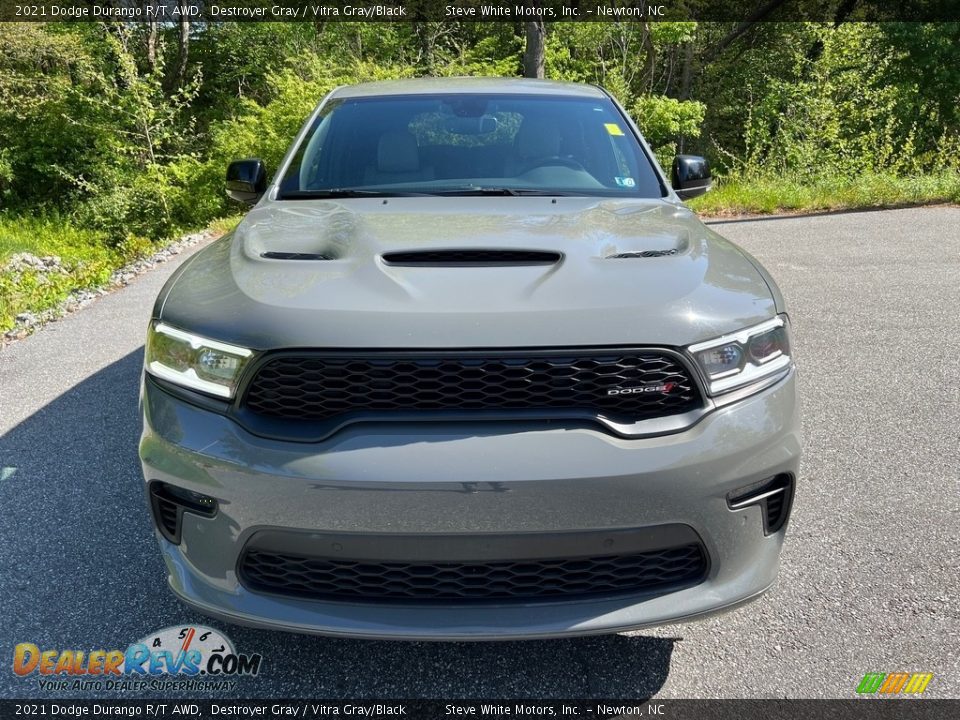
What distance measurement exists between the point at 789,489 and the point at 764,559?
0.20 metres

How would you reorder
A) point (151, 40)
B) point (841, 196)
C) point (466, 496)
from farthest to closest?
point (151, 40) → point (841, 196) → point (466, 496)

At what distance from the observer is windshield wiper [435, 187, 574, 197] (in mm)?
2734

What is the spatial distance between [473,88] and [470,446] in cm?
235

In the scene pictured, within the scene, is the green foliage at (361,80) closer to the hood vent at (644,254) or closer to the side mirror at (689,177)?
the side mirror at (689,177)

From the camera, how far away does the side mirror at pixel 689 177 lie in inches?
132

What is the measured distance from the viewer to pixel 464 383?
5.65 ft

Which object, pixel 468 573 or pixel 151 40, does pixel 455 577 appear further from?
pixel 151 40

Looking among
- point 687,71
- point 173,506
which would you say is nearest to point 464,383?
point 173,506

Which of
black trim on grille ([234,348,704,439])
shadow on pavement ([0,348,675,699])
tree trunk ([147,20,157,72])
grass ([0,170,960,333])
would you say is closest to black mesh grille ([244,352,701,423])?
black trim on grille ([234,348,704,439])

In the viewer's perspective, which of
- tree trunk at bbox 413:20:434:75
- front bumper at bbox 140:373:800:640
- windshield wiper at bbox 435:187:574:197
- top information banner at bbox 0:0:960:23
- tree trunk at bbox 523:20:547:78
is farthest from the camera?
top information banner at bbox 0:0:960:23

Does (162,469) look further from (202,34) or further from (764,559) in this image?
(202,34)

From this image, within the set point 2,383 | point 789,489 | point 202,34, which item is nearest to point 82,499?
point 2,383

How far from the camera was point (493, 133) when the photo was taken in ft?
10.3

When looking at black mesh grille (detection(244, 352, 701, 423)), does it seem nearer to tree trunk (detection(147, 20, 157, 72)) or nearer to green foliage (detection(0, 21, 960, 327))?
green foliage (detection(0, 21, 960, 327))
